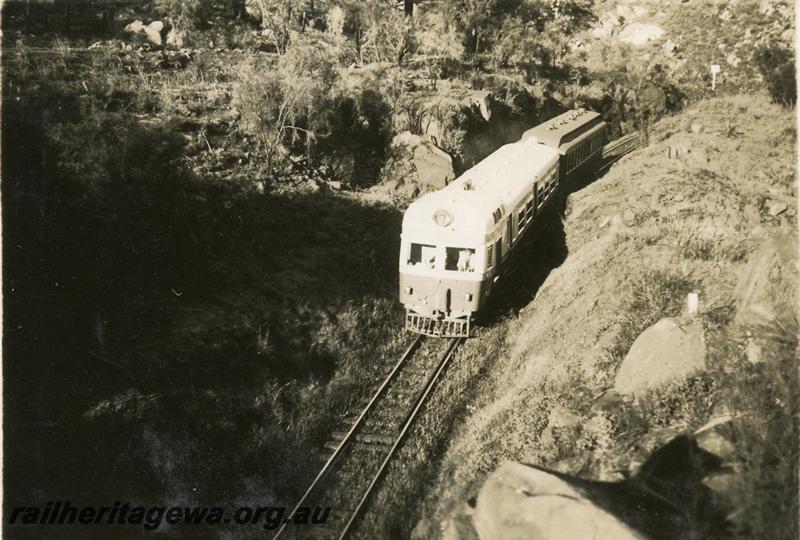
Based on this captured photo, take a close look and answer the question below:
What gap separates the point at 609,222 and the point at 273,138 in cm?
1113

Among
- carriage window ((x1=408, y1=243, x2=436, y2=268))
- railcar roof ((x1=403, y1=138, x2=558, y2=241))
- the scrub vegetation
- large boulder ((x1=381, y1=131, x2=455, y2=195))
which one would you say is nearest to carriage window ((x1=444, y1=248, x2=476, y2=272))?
carriage window ((x1=408, y1=243, x2=436, y2=268))

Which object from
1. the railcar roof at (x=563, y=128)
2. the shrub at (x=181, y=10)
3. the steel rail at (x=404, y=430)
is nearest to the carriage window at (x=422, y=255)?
the steel rail at (x=404, y=430)

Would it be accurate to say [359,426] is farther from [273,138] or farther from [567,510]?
[273,138]

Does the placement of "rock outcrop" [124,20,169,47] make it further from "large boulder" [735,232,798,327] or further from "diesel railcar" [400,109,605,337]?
"large boulder" [735,232,798,327]

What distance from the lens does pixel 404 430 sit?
41.4 feet

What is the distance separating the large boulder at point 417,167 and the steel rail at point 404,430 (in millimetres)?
8338

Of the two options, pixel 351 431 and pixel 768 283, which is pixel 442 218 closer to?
pixel 351 431

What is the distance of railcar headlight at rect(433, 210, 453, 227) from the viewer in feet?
47.1

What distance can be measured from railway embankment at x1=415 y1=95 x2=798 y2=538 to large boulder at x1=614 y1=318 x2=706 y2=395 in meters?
0.03

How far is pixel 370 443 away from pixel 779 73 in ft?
70.9

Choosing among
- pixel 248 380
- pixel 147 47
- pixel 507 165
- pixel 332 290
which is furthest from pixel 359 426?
pixel 147 47

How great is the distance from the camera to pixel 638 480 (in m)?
9.18

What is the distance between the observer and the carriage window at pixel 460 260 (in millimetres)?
14359

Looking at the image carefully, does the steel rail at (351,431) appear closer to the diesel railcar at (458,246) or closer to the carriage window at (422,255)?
the diesel railcar at (458,246)
